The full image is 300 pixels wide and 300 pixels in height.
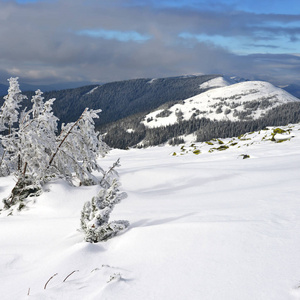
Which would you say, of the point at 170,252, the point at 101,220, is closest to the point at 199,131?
the point at 101,220

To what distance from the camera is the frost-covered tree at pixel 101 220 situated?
167 inches

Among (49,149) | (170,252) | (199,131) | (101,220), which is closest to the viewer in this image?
(170,252)

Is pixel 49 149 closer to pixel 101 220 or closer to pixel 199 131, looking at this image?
pixel 101 220

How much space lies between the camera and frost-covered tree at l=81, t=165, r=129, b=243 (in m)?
4.23

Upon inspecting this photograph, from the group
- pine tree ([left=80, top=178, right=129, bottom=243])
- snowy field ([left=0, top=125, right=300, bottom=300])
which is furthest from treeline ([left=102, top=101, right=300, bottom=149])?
pine tree ([left=80, top=178, right=129, bottom=243])

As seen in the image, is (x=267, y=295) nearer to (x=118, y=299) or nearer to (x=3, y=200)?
(x=118, y=299)

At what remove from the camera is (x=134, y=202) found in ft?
21.5

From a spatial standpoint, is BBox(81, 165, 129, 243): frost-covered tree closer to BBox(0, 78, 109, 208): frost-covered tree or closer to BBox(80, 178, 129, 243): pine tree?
BBox(80, 178, 129, 243): pine tree

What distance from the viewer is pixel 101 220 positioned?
4.52m

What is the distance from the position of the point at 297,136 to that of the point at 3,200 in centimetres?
2537

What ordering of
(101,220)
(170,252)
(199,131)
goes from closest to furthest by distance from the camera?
(170,252) < (101,220) < (199,131)

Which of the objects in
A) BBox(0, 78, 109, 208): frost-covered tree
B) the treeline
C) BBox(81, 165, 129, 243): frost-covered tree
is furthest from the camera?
the treeline

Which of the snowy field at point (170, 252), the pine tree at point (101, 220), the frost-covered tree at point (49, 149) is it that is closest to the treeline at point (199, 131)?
the frost-covered tree at point (49, 149)

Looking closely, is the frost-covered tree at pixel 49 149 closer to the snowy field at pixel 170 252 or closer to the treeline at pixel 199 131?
the snowy field at pixel 170 252
